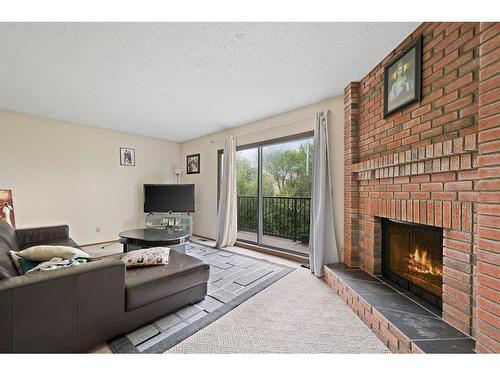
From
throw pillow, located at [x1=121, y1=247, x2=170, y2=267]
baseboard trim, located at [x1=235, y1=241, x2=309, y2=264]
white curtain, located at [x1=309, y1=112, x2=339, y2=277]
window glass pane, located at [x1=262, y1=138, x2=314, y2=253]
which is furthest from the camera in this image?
window glass pane, located at [x1=262, y1=138, x2=314, y2=253]

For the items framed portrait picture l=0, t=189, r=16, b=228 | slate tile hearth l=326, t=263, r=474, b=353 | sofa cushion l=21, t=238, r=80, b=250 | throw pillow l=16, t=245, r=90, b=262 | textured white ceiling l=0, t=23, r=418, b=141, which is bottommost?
slate tile hearth l=326, t=263, r=474, b=353

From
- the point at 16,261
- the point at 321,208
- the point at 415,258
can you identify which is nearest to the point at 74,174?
the point at 16,261

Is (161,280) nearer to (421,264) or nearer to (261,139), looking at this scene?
(421,264)

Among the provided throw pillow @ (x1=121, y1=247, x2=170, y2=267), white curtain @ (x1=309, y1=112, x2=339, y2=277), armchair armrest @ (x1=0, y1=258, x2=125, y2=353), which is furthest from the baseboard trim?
armchair armrest @ (x1=0, y1=258, x2=125, y2=353)

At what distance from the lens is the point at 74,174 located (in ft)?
12.5

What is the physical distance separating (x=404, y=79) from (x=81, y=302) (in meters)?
2.94

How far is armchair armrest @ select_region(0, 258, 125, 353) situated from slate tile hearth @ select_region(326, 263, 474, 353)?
1926 millimetres

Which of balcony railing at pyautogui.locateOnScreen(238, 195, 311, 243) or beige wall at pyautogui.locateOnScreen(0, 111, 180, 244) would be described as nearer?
beige wall at pyautogui.locateOnScreen(0, 111, 180, 244)

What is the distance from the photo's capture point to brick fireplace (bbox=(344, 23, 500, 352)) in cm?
108

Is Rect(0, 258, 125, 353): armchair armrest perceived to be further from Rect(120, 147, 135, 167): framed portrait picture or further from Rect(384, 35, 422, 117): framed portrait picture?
Rect(120, 147, 135, 167): framed portrait picture

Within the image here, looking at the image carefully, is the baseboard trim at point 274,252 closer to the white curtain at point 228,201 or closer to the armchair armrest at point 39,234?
the white curtain at point 228,201

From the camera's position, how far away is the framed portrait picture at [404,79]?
1644 mm
